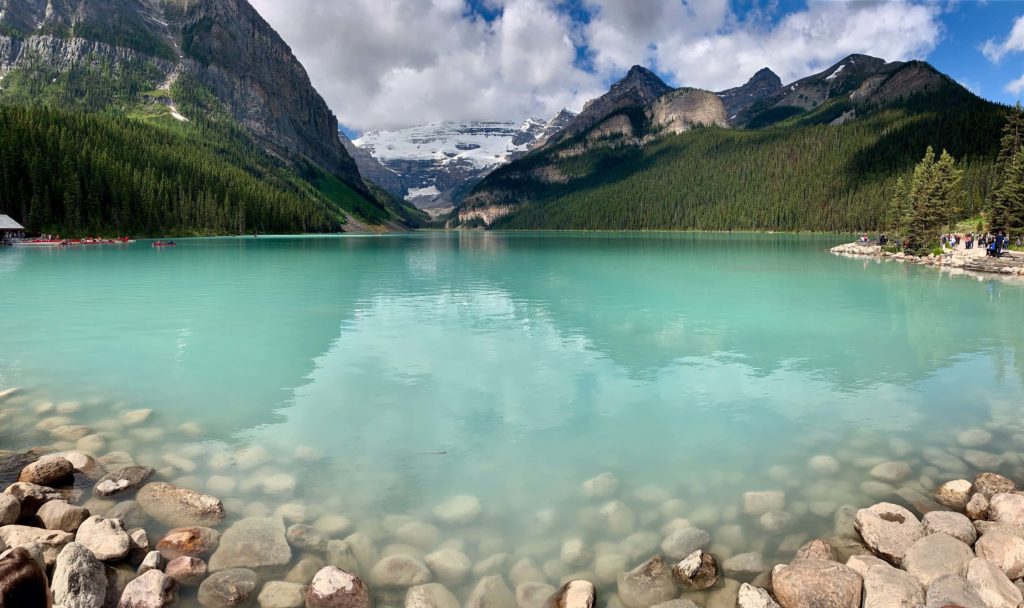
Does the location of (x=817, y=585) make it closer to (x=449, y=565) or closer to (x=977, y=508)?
(x=977, y=508)

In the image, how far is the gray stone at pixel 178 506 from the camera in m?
9.62

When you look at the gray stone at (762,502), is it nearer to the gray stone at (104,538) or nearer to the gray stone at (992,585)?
the gray stone at (992,585)

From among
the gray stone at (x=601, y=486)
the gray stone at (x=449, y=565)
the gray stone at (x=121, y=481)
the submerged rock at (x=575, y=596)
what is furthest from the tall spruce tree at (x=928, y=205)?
the gray stone at (x=121, y=481)

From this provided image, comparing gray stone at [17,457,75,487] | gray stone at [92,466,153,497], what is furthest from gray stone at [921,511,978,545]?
gray stone at [17,457,75,487]

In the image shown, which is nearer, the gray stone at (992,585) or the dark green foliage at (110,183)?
the gray stone at (992,585)

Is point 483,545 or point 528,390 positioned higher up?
point 528,390

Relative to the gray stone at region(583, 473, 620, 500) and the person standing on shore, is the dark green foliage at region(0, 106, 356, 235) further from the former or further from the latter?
the gray stone at region(583, 473, 620, 500)

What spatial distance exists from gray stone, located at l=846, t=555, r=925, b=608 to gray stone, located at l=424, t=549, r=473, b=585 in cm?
569

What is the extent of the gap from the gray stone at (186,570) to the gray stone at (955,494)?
13.0m

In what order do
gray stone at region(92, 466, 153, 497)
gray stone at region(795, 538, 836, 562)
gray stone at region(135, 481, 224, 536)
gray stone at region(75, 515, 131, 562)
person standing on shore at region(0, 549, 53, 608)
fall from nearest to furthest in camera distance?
person standing on shore at region(0, 549, 53, 608), gray stone at region(75, 515, 131, 562), gray stone at region(795, 538, 836, 562), gray stone at region(135, 481, 224, 536), gray stone at region(92, 466, 153, 497)

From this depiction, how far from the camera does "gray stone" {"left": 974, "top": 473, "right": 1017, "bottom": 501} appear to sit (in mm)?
10383

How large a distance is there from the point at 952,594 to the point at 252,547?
33.4 feet

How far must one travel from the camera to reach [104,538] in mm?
8242

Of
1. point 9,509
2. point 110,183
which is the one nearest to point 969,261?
point 9,509
